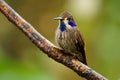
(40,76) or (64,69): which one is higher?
(64,69)

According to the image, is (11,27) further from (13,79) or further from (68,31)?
(68,31)

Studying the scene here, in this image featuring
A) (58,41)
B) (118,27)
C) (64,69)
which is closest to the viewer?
(58,41)

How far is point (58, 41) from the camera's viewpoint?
17.1 ft

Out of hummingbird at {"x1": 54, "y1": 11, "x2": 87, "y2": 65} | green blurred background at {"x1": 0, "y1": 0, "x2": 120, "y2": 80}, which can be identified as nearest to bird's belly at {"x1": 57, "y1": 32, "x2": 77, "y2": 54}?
hummingbird at {"x1": 54, "y1": 11, "x2": 87, "y2": 65}

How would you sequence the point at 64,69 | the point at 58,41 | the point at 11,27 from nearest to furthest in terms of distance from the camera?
1. the point at 58,41
2. the point at 64,69
3. the point at 11,27

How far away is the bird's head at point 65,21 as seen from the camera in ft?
16.9

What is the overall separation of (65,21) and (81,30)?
5083 mm

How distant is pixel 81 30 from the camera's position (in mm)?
10281

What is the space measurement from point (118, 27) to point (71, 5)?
85cm

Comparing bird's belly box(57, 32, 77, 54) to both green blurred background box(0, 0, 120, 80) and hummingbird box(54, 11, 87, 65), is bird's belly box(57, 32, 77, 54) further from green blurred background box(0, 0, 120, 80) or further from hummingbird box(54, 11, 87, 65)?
green blurred background box(0, 0, 120, 80)

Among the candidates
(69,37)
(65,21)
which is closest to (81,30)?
(69,37)

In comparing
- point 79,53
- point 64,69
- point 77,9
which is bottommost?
point 79,53

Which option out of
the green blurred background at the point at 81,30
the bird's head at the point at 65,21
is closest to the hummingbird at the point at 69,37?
the bird's head at the point at 65,21

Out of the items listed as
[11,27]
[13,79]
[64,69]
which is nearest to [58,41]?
[13,79]
